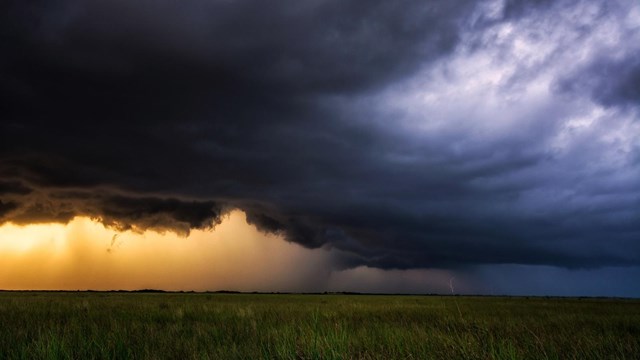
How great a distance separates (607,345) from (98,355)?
819 cm

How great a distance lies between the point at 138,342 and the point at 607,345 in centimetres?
800

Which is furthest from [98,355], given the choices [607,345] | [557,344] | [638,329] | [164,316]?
[638,329]

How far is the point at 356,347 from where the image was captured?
6977mm

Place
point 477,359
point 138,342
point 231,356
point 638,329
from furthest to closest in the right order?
point 638,329 < point 138,342 < point 231,356 < point 477,359

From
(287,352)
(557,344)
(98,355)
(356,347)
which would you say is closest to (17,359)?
Result: (98,355)

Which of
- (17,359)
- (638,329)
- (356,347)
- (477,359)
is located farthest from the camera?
(638,329)

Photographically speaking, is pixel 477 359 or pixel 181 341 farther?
pixel 181 341

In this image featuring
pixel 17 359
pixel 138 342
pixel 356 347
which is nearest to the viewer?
pixel 17 359

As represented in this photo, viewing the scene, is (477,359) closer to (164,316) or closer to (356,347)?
(356,347)

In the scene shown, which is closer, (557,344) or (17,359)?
(17,359)

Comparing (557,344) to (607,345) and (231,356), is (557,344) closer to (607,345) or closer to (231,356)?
Answer: (607,345)

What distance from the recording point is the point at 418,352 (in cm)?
610

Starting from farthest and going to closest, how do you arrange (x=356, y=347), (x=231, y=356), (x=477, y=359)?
(x=356, y=347) < (x=231, y=356) < (x=477, y=359)

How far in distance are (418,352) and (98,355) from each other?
4380 mm
